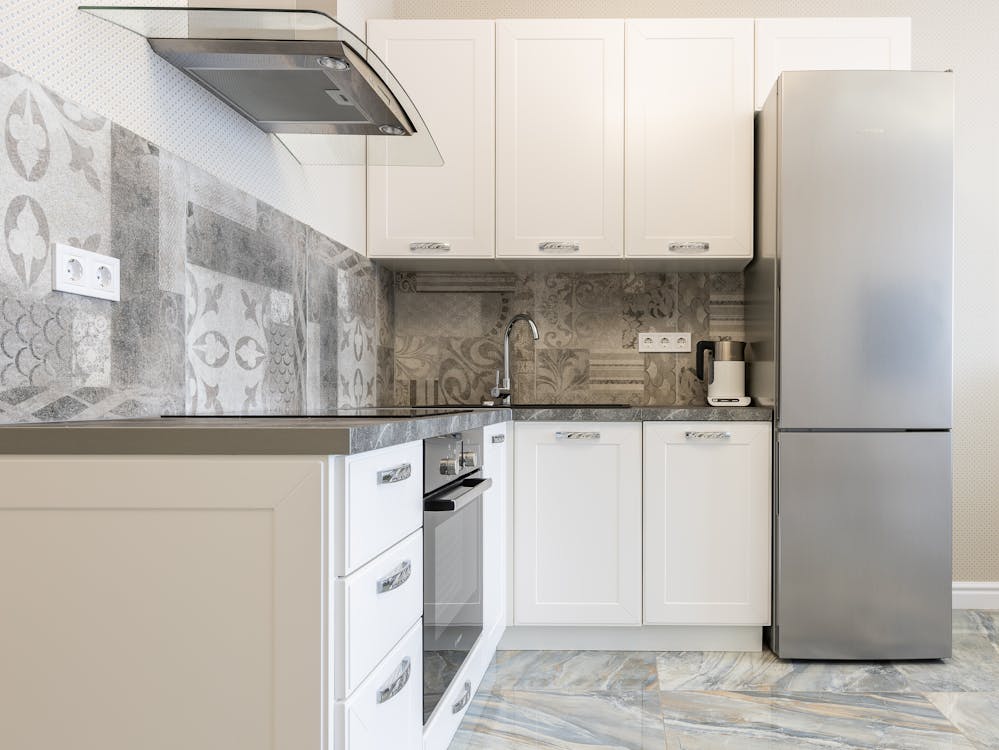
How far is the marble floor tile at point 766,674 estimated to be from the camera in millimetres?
2516

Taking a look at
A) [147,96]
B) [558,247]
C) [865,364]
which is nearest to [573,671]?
[865,364]

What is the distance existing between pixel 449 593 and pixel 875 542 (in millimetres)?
1607

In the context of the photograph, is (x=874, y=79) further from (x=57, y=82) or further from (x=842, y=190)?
(x=57, y=82)

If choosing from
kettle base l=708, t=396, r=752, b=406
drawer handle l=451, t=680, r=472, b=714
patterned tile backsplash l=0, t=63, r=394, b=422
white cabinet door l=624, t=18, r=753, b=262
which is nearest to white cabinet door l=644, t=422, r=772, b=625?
kettle base l=708, t=396, r=752, b=406

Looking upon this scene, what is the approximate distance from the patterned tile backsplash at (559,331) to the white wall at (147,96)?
952mm

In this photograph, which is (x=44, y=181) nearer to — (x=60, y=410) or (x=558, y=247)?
(x=60, y=410)

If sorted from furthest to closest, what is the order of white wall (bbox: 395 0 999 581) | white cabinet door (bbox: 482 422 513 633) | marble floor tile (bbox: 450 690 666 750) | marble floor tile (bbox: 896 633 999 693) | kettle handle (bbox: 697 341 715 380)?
white wall (bbox: 395 0 999 581) < kettle handle (bbox: 697 341 715 380) < marble floor tile (bbox: 896 633 999 693) < white cabinet door (bbox: 482 422 513 633) < marble floor tile (bbox: 450 690 666 750)

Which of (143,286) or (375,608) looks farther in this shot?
(143,286)

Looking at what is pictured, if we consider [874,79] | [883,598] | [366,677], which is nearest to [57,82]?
[366,677]

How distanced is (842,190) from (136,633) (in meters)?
2.46

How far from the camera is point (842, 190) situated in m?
2.72

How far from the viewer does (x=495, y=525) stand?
2539 millimetres

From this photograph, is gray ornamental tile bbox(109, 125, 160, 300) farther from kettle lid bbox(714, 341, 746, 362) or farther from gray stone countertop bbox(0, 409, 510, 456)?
kettle lid bbox(714, 341, 746, 362)

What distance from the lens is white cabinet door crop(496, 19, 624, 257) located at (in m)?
3.05
